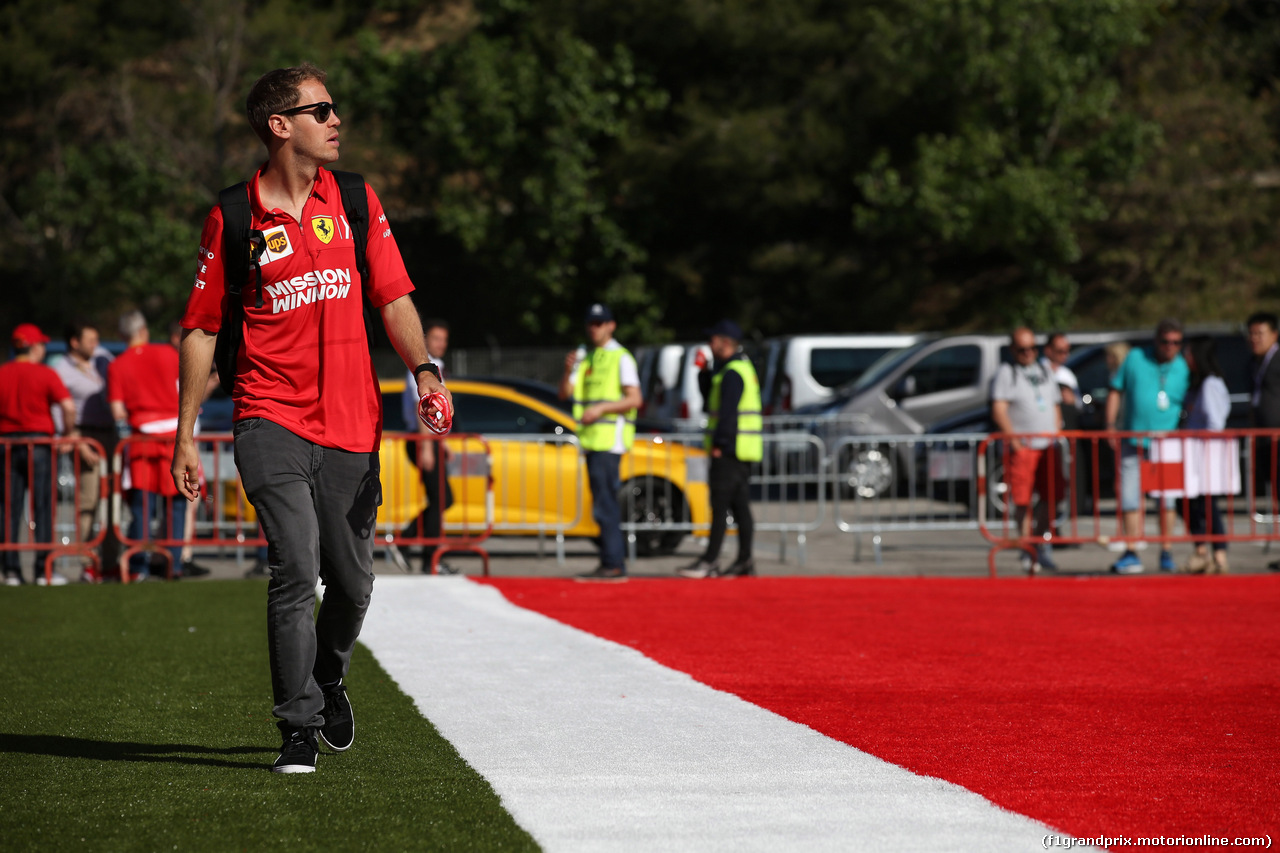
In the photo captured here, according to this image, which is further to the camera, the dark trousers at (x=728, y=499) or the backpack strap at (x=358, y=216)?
the dark trousers at (x=728, y=499)

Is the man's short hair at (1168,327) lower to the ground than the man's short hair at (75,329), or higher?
lower

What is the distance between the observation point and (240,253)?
457 cm

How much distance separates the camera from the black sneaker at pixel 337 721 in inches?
194

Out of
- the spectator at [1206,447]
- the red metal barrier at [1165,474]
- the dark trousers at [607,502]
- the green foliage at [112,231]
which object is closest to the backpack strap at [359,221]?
the dark trousers at [607,502]

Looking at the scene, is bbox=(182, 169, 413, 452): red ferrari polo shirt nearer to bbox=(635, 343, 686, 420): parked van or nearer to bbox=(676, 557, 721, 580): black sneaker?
bbox=(676, 557, 721, 580): black sneaker

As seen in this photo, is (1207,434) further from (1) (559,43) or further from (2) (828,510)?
(1) (559,43)

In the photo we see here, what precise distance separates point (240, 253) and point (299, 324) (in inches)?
10.5

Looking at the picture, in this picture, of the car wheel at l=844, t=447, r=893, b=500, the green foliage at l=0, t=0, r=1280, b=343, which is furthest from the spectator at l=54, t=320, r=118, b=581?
the green foliage at l=0, t=0, r=1280, b=343

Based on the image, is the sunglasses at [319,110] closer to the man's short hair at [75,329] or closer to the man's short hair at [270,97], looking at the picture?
the man's short hair at [270,97]

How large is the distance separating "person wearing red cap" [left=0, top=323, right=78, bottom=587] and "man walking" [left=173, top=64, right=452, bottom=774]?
7215mm

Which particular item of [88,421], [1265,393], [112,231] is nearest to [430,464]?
[88,421]

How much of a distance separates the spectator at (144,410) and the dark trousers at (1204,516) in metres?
7.63

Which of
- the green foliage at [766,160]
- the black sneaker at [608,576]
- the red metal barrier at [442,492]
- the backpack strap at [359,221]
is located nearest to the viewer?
the backpack strap at [359,221]

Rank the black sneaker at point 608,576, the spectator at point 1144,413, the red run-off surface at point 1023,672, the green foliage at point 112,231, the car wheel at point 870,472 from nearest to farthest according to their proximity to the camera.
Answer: the red run-off surface at point 1023,672 → the black sneaker at point 608,576 → the spectator at point 1144,413 → the car wheel at point 870,472 → the green foliage at point 112,231
